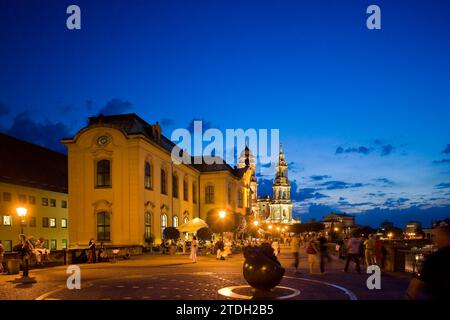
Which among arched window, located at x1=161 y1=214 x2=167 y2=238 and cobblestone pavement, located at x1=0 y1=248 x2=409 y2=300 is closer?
cobblestone pavement, located at x1=0 y1=248 x2=409 y2=300

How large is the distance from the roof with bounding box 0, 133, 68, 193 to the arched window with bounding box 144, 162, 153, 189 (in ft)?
39.3

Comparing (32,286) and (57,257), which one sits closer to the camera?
(32,286)

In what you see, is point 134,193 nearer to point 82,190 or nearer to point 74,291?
point 82,190

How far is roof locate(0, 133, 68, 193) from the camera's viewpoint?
153 feet

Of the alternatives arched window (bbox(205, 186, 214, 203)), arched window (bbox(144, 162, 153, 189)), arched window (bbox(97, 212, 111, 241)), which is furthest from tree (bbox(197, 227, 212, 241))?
arched window (bbox(205, 186, 214, 203))

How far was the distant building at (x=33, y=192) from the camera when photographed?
43.3m

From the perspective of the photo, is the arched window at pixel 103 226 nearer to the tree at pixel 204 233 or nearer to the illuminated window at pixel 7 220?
the illuminated window at pixel 7 220

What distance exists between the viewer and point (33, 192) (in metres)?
48.2

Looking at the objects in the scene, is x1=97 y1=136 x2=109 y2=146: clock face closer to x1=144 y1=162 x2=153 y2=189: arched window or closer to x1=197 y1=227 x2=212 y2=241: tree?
x1=144 y1=162 x2=153 y2=189: arched window

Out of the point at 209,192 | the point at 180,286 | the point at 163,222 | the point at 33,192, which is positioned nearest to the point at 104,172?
the point at 163,222

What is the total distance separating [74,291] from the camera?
15938 millimetres

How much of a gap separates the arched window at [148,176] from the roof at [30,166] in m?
12.0
